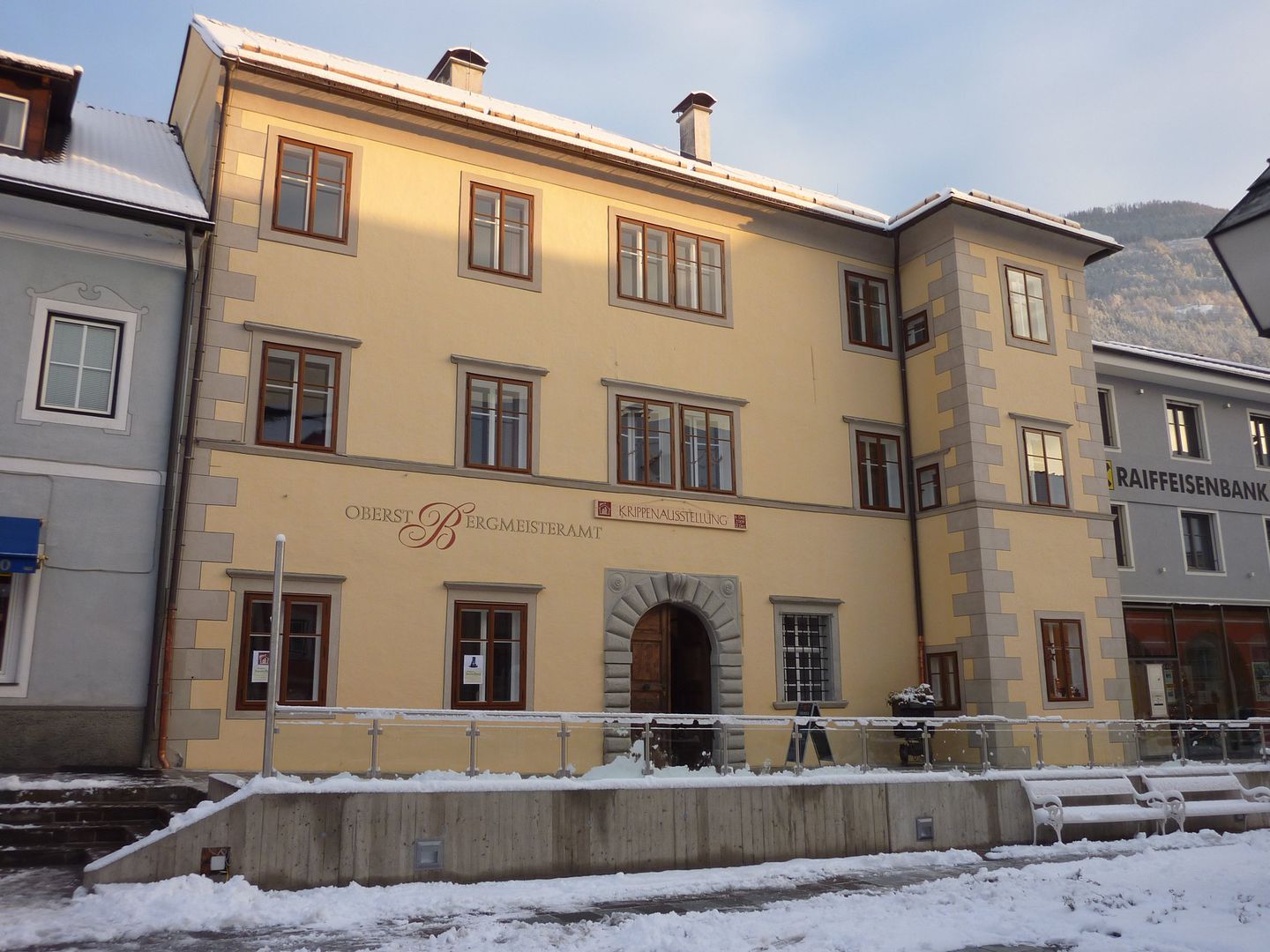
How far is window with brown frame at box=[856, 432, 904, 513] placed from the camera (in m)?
22.8

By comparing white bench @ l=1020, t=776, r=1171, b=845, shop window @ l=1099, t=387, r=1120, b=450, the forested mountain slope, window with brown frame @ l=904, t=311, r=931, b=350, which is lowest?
white bench @ l=1020, t=776, r=1171, b=845

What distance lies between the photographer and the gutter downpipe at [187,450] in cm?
1552

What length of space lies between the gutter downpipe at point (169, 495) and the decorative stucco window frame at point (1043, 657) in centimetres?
1542

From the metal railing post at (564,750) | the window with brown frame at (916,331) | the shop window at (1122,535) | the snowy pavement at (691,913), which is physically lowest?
the snowy pavement at (691,913)

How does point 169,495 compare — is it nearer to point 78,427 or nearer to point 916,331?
point 78,427

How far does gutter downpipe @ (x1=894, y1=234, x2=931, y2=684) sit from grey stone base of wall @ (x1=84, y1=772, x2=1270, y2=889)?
5870 mm

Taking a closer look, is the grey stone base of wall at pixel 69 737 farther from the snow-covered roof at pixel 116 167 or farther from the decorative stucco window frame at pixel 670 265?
the decorative stucco window frame at pixel 670 265

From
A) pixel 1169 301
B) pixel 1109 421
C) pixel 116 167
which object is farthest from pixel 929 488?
pixel 1169 301

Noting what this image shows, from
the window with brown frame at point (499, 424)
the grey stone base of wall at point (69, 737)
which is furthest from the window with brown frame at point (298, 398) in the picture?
the grey stone base of wall at point (69, 737)

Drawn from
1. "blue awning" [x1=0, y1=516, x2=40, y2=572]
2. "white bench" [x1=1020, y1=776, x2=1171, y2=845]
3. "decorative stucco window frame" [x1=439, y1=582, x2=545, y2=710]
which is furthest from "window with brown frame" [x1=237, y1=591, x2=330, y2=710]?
"white bench" [x1=1020, y1=776, x2=1171, y2=845]

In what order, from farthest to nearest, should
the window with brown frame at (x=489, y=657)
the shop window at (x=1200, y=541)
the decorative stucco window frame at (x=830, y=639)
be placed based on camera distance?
the shop window at (x=1200, y=541) → the decorative stucco window frame at (x=830, y=639) → the window with brown frame at (x=489, y=657)

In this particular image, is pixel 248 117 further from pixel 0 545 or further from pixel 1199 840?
pixel 1199 840

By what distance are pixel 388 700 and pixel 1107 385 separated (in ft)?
64.4

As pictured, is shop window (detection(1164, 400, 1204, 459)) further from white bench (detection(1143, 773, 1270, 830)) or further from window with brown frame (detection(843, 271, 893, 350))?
white bench (detection(1143, 773, 1270, 830))
